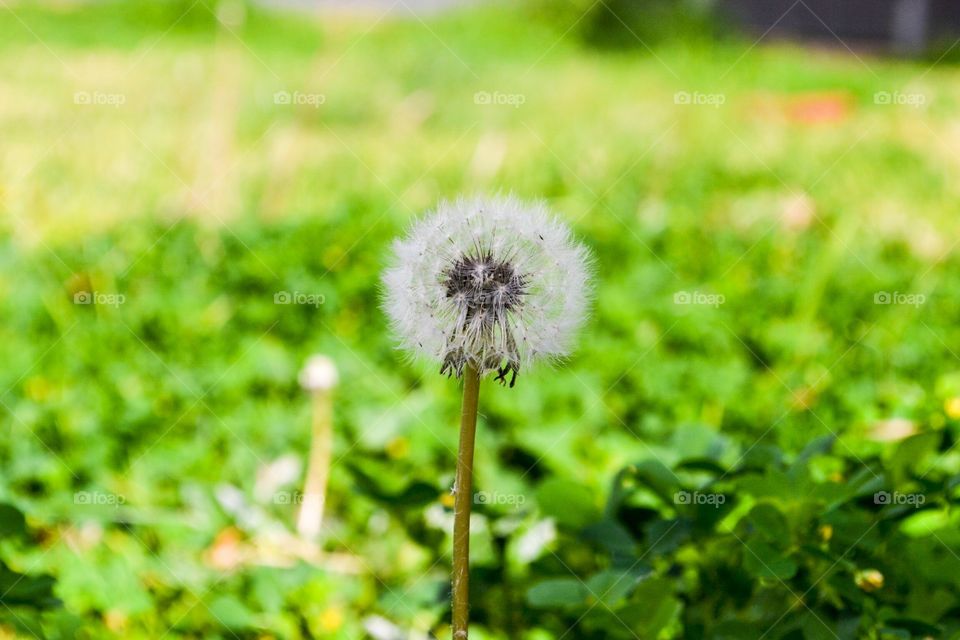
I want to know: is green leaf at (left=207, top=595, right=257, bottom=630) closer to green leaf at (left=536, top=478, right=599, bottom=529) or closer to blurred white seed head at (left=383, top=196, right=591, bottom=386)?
green leaf at (left=536, top=478, right=599, bottom=529)

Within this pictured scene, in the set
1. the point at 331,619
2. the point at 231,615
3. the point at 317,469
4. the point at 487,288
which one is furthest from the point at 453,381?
the point at 487,288

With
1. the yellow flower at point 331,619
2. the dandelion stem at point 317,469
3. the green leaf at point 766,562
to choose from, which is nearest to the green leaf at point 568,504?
the green leaf at point 766,562

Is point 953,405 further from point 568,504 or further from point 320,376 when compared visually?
point 320,376

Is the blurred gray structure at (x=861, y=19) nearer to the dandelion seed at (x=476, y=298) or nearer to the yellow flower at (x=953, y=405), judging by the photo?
the yellow flower at (x=953, y=405)

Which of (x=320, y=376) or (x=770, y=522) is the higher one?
(x=320, y=376)

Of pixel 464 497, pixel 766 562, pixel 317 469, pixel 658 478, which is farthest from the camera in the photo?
pixel 317 469

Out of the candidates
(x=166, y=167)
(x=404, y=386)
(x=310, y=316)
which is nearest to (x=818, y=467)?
(x=404, y=386)

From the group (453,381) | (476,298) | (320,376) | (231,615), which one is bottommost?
(231,615)
